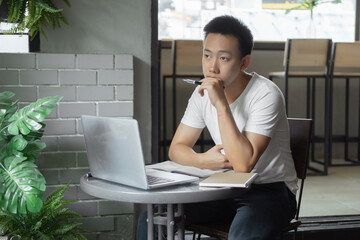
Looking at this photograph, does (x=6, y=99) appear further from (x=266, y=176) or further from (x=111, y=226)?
(x=266, y=176)

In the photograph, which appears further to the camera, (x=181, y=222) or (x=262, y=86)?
(x=262, y=86)

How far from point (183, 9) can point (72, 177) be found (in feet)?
9.48

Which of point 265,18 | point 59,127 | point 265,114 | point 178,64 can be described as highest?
point 265,18

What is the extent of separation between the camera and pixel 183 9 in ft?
15.5

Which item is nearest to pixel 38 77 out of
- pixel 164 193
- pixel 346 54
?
pixel 164 193

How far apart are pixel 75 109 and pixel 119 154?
1.02m

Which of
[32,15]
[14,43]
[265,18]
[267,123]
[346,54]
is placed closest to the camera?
[267,123]

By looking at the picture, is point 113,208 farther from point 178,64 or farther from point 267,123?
point 178,64

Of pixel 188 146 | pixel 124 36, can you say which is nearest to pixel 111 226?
pixel 188 146

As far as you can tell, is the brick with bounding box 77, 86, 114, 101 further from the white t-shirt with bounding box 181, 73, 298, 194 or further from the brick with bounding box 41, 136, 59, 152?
the white t-shirt with bounding box 181, 73, 298, 194

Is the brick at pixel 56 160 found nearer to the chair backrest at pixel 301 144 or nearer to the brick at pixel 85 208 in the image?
the brick at pixel 85 208

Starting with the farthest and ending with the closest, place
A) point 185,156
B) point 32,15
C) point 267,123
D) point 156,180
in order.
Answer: point 32,15
point 185,156
point 267,123
point 156,180

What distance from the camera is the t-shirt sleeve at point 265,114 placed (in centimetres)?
163

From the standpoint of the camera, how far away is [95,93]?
7.35 feet
